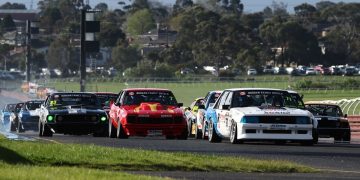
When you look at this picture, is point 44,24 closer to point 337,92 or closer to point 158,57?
point 158,57

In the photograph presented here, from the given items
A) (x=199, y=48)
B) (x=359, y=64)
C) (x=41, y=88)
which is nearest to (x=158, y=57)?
(x=199, y=48)

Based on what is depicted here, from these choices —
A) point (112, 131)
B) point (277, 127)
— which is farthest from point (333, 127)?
point (277, 127)

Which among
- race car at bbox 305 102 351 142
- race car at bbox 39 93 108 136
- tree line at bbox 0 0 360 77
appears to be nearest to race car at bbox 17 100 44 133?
race car at bbox 39 93 108 136

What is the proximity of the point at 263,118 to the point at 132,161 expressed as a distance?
746 cm

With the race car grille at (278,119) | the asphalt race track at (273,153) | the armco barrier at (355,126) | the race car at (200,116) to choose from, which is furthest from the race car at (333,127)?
the armco barrier at (355,126)

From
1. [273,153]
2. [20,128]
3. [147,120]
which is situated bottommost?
[20,128]

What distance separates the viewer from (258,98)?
28938 mm

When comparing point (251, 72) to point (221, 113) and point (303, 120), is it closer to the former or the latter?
point (221, 113)

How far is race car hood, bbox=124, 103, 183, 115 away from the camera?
31047 mm

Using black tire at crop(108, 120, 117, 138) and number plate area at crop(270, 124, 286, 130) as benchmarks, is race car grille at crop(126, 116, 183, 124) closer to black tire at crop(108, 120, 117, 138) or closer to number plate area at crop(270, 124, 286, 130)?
black tire at crop(108, 120, 117, 138)

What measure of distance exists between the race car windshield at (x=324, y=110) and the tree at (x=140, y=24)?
113 metres

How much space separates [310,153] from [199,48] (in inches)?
3552

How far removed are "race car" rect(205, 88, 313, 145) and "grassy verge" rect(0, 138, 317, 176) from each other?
227 inches

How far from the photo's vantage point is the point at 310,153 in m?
25.2
